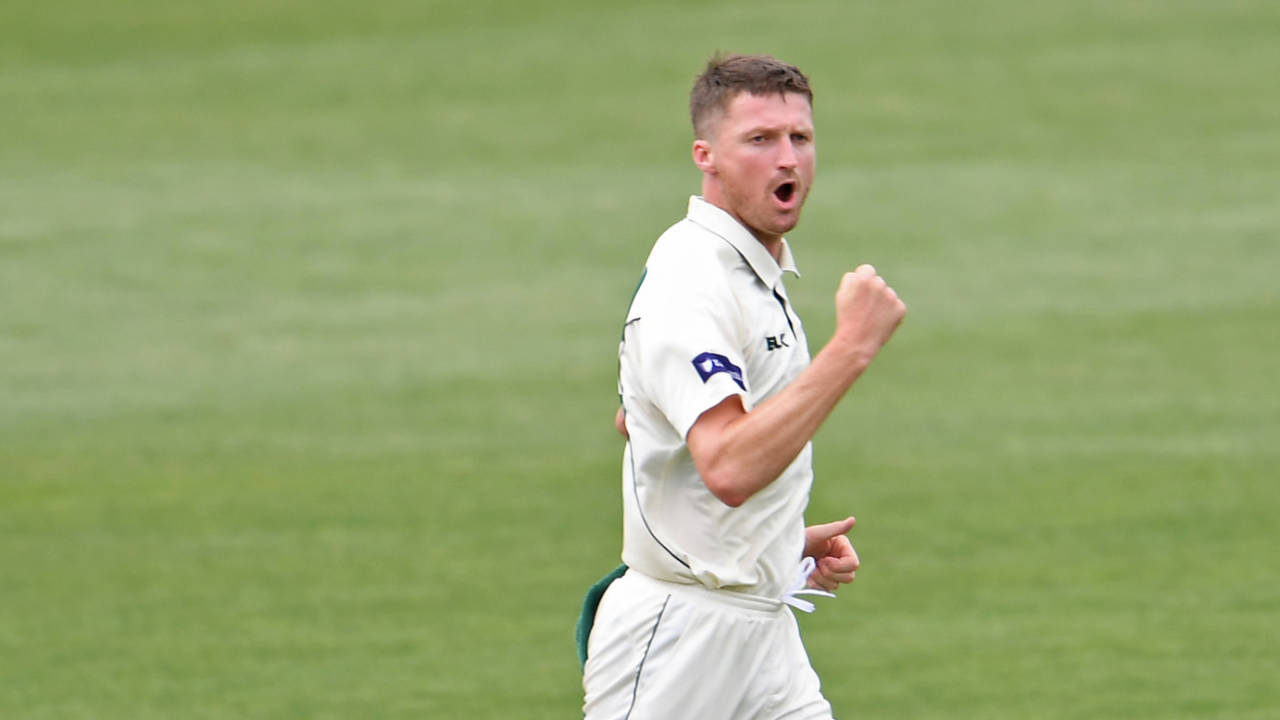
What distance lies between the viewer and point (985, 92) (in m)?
18.8

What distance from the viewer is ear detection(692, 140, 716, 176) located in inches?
175

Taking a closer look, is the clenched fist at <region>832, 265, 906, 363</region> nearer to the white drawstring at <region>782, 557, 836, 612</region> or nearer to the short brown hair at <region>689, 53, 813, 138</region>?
the short brown hair at <region>689, 53, 813, 138</region>

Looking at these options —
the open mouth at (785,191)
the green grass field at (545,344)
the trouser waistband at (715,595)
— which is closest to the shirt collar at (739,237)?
the open mouth at (785,191)

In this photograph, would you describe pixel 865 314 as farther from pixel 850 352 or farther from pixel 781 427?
pixel 781 427

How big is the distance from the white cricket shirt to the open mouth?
117 millimetres

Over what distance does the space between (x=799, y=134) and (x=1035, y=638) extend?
4.82 metres

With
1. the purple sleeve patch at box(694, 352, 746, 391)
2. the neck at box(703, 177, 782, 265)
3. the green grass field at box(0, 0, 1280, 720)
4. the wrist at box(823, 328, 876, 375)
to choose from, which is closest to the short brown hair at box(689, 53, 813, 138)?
the neck at box(703, 177, 782, 265)

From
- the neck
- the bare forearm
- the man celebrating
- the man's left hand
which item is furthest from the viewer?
the man's left hand

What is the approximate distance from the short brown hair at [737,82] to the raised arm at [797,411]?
1.93ft

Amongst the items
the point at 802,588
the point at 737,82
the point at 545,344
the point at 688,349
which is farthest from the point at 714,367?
the point at 545,344

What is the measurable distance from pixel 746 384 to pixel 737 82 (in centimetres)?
71

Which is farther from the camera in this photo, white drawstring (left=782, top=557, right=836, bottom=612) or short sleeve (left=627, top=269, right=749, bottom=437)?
white drawstring (left=782, top=557, right=836, bottom=612)

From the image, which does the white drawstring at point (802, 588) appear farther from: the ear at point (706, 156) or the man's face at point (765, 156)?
the ear at point (706, 156)

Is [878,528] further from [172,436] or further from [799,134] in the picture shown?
[799,134]
